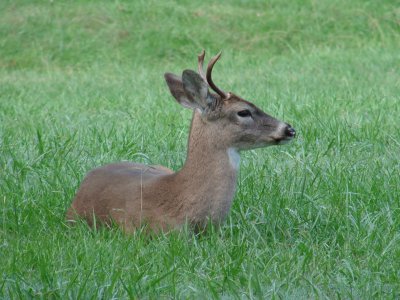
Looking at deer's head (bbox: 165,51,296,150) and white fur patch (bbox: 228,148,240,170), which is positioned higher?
deer's head (bbox: 165,51,296,150)

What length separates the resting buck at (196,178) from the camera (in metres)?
4.75

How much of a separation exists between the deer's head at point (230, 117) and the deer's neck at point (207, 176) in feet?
0.15

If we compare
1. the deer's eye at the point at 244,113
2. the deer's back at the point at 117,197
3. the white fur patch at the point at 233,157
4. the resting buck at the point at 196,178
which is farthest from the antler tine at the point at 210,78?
the deer's back at the point at 117,197

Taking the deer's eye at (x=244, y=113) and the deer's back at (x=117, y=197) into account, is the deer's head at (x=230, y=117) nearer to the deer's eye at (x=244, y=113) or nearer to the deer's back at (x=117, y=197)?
the deer's eye at (x=244, y=113)

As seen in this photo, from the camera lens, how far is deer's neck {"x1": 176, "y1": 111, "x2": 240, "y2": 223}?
4.74 meters

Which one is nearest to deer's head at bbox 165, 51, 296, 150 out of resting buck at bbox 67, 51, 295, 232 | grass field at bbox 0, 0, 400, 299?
resting buck at bbox 67, 51, 295, 232

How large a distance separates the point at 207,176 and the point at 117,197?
0.47m

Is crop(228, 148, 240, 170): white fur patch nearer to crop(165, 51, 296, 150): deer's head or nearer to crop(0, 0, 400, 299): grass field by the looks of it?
crop(165, 51, 296, 150): deer's head

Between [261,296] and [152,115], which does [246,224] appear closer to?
[261,296]

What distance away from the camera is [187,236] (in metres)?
4.64

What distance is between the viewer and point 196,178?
4805 millimetres

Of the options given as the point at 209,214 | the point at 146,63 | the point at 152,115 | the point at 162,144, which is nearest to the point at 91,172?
the point at 209,214

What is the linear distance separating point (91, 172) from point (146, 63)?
7.81 meters

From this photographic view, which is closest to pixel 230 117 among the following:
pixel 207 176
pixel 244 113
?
pixel 244 113
